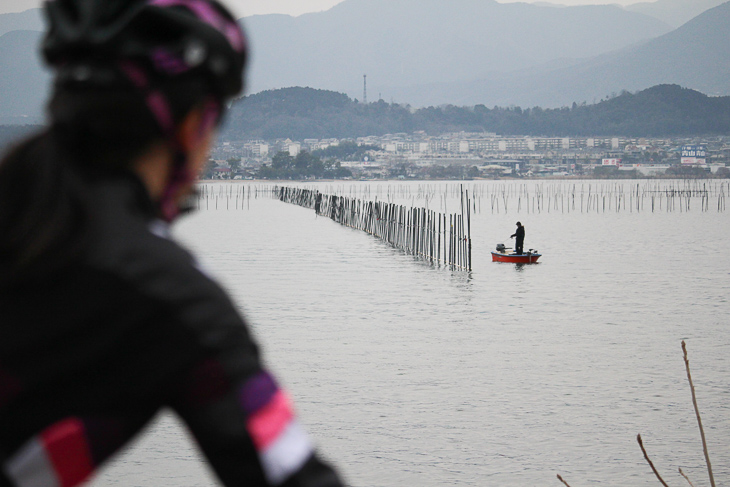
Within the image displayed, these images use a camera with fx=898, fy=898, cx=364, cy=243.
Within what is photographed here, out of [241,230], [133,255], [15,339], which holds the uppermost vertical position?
[133,255]

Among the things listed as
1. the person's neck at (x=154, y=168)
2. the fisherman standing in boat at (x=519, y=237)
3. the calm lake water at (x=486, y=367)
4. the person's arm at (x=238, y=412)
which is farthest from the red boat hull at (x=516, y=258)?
the person's arm at (x=238, y=412)

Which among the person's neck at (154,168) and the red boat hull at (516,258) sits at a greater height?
the person's neck at (154,168)

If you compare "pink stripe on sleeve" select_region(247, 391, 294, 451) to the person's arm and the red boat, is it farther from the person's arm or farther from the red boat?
the red boat

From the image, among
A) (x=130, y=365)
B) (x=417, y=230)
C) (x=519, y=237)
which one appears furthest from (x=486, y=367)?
(x=417, y=230)

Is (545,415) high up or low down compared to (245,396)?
down

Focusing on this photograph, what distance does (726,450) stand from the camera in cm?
1636

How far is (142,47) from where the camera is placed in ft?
4.13

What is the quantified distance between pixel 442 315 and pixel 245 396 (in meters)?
30.6

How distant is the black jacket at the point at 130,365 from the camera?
1160mm

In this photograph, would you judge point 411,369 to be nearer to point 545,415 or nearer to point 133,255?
point 545,415

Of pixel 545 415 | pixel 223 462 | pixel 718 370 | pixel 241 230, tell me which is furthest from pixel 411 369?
pixel 241 230

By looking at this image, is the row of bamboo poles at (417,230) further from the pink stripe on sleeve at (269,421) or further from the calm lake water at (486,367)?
the pink stripe on sleeve at (269,421)

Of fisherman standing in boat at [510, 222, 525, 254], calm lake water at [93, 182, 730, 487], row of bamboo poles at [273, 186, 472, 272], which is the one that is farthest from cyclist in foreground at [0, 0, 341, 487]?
fisherman standing in boat at [510, 222, 525, 254]

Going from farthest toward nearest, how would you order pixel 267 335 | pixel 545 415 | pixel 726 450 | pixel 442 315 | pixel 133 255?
pixel 442 315, pixel 267 335, pixel 545 415, pixel 726 450, pixel 133 255
